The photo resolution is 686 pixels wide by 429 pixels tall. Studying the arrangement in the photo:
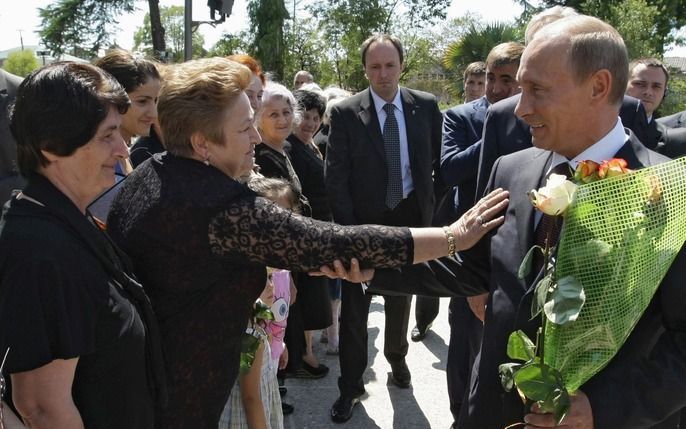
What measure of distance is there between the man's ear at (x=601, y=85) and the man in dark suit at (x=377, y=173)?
2.43 m

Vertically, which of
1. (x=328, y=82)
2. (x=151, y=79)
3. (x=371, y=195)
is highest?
(x=151, y=79)

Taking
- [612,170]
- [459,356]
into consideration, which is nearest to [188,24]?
[459,356]

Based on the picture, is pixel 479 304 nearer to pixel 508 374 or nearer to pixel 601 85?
pixel 508 374

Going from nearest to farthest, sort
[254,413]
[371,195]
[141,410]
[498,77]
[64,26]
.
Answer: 1. [141,410]
2. [254,413]
3. [498,77]
4. [371,195]
5. [64,26]

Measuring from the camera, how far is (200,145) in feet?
6.38

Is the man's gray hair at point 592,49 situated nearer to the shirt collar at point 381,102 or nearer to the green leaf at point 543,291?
the green leaf at point 543,291

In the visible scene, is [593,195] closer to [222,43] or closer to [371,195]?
[371,195]

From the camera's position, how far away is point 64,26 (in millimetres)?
21516

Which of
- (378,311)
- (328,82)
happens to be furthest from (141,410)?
(328,82)

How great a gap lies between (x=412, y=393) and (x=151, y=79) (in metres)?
2.84

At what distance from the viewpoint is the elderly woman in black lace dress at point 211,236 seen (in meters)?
1.80

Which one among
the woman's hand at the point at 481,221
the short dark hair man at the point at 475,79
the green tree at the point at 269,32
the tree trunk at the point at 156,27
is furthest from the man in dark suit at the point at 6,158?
the green tree at the point at 269,32

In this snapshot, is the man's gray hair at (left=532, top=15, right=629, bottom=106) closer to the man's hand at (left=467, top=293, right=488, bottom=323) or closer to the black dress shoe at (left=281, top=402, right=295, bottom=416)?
the man's hand at (left=467, top=293, right=488, bottom=323)

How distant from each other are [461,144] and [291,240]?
2246 millimetres
